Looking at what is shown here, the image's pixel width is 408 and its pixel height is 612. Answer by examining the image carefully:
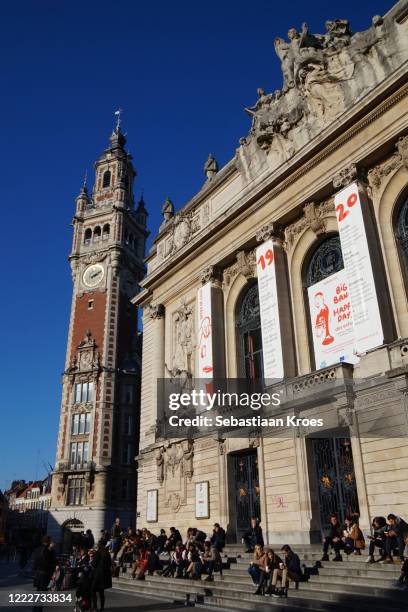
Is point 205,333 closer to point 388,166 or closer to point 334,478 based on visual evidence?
point 334,478

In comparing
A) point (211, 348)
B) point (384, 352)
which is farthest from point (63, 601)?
point (211, 348)

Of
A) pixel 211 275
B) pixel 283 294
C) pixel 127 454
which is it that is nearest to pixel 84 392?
pixel 127 454

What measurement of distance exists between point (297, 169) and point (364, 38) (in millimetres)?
5754

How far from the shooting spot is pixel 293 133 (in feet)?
76.1

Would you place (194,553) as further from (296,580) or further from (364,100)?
(364,100)

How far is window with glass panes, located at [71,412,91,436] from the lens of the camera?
49.6 m

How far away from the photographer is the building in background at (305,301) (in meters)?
17.0

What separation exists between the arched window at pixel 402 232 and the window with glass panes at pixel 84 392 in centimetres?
3869

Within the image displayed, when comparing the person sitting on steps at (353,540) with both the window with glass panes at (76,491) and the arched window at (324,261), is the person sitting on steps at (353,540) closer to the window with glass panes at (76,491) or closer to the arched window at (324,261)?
the arched window at (324,261)

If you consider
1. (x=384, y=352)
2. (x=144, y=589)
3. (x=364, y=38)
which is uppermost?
(x=364, y=38)

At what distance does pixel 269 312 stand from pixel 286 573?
440 inches

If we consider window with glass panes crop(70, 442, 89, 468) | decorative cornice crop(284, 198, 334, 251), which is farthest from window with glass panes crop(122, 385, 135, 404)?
decorative cornice crop(284, 198, 334, 251)

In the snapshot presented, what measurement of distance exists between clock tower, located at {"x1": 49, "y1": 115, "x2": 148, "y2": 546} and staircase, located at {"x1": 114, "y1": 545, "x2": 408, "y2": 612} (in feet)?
108

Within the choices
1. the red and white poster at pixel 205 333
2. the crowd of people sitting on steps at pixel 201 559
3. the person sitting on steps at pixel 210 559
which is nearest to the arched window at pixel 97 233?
the red and white poster at pixel 205 333
